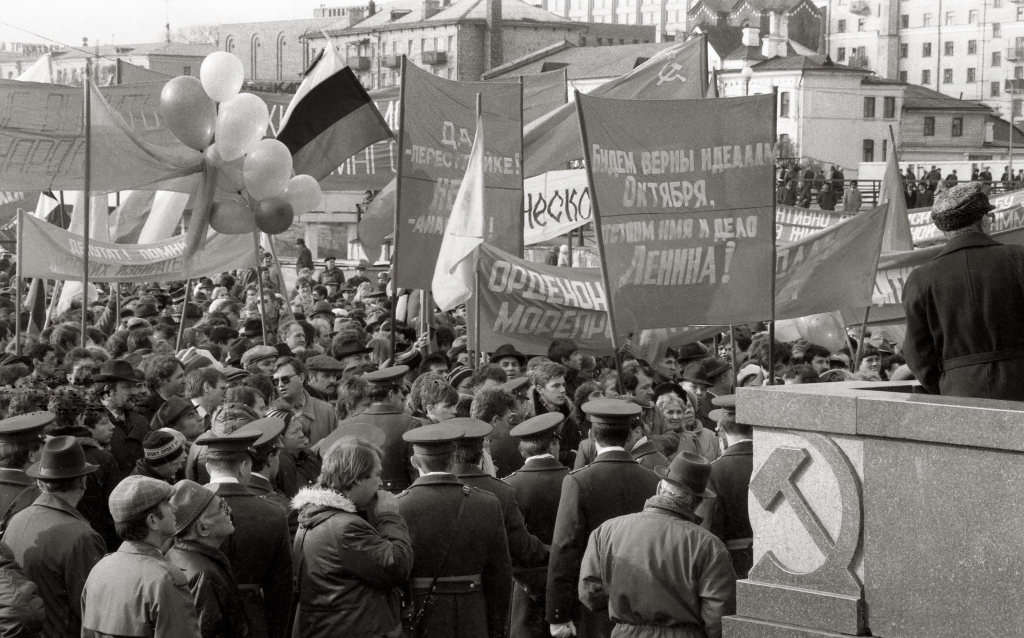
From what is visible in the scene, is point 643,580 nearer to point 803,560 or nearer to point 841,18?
point 803,560

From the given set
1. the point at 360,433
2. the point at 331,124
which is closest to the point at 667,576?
the point at 360,433

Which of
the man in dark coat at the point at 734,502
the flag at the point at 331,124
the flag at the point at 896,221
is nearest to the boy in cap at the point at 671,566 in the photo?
the man in dark coat at the point at 734,502

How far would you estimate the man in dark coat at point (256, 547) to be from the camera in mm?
5750

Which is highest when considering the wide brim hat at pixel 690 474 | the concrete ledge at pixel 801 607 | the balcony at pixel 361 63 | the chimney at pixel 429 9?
the chimney at pixel 429 9

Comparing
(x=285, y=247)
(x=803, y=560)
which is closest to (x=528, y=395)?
(x=803, y=560)

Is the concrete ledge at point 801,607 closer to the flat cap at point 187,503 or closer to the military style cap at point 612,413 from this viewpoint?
the military style cap at point 612,413

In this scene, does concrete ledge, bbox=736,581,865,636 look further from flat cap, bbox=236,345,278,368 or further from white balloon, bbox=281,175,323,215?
white balloon, bbox=281,175,323,215

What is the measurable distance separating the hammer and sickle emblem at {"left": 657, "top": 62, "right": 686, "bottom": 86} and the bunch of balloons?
3.56 metres

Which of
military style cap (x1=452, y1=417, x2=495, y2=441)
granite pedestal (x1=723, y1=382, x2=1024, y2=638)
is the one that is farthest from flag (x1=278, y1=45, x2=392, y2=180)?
granite pedestal (x1=723, y1=382, x2=1024, y2=638)

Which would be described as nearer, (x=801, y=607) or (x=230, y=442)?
(x=801, y=607)

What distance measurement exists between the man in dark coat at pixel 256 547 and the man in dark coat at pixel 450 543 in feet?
2.02

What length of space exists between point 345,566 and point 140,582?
2.89ft

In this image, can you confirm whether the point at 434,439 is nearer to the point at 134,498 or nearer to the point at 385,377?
the point at 134,498

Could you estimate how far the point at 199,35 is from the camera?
12200 centimetres
